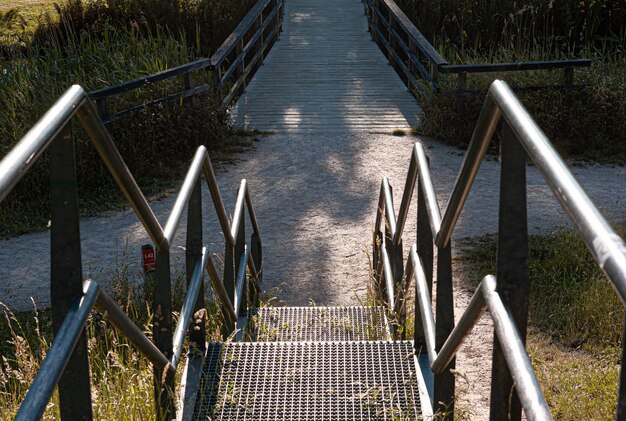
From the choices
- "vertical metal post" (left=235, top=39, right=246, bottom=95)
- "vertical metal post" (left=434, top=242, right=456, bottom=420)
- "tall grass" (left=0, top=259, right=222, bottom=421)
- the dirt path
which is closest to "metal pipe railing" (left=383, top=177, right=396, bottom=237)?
the dirt path

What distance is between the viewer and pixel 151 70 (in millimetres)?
10977

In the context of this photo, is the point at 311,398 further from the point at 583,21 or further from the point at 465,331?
the point at 583,21

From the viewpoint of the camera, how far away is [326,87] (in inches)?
546

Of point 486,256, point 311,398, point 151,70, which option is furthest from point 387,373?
point 151,70

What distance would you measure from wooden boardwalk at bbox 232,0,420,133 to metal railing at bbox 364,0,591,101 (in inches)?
10.8

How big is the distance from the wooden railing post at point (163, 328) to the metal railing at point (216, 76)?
6472 mm

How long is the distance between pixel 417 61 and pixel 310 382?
9.59 m

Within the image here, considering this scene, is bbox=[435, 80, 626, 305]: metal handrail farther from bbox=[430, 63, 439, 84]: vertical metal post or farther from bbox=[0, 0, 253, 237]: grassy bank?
bbox=[430, 63, 439, 84]: vertical metal post

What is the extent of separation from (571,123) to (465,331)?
29.5ft

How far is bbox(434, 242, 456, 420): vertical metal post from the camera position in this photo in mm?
2910

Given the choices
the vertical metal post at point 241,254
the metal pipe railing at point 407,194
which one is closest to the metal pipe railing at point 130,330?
the metal pipe railing at point 407,194

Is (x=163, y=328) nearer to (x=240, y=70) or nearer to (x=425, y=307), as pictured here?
(x=425, y=307)

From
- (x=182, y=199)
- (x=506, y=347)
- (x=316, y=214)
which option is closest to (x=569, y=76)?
(x=316, y=214)

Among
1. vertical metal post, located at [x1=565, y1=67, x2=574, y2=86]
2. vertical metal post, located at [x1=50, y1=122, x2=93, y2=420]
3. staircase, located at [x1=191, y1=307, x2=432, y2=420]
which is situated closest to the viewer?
vertical metal post, located at [x1=50, y1=122, x2=93, y2=420]
